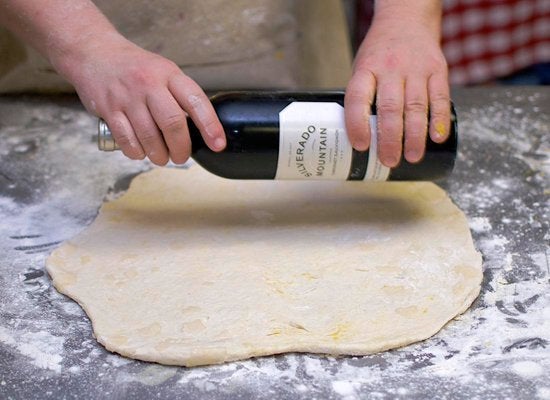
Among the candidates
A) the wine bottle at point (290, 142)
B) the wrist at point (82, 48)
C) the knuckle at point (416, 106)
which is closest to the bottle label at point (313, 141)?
the wine bottle at point (290, 142)

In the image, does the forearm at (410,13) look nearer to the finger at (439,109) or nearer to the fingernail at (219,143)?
the finger at (439,109)

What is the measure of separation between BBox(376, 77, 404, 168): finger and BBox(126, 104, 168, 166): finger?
0.33 m

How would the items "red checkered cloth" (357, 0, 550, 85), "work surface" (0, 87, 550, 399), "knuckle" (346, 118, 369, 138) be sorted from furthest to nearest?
"red checkered cloth" (357, 0, 550, 85) → "knuckle" (346, 118, 369, 138) → "work surface" (0, 87, 550, 399)

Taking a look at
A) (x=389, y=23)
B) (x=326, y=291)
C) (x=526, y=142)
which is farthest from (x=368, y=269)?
(x=526, y=142)

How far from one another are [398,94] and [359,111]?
3.0 inches

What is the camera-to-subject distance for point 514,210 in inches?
55.5

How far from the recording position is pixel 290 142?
3.88ft

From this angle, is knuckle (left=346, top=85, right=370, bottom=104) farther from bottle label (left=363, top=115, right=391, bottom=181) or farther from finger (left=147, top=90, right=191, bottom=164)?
finger (left=147, top=90, right=191, bottom=164)

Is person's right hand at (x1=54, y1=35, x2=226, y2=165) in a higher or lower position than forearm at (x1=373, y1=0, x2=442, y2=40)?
lower

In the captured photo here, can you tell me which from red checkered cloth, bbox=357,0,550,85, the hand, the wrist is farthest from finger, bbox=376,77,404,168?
red checkered cloth, bbox=357,0,550,85

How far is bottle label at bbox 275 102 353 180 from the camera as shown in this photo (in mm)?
1179

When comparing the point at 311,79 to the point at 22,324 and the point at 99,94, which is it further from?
the point at 22,324

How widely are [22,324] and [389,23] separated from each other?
77 cm

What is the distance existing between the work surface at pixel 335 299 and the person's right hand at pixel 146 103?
23cm
